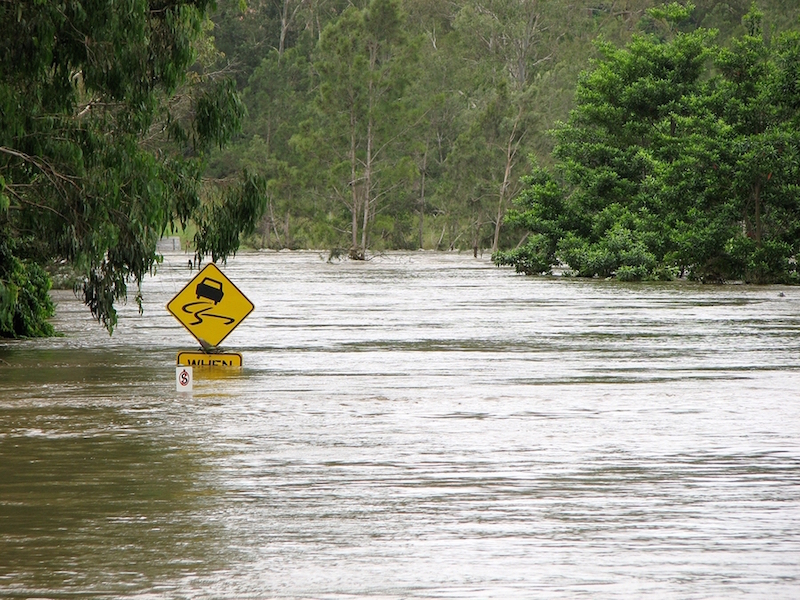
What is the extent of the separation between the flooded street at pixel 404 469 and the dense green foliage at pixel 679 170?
26777mm

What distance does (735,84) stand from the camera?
179 feet

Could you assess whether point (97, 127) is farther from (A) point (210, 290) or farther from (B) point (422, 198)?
(B) point (422, 198)

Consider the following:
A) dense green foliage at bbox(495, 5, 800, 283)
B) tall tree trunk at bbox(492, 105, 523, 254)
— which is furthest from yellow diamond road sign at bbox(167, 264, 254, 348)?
tall tree trunk at bbox(492, 105, 523, 254)

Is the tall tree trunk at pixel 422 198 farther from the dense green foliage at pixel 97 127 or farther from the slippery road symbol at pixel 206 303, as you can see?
the slippery road symbol at pixel 206 303

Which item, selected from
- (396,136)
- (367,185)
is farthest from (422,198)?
(396,136)

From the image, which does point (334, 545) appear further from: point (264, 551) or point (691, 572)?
point (691, 572)

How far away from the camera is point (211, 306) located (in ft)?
65.0

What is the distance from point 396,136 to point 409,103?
981 centimetres

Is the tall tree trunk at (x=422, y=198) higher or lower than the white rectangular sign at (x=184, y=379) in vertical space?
higher

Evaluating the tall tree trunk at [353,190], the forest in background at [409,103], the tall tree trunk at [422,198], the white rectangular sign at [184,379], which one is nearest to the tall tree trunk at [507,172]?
the forest in background at [409,103]

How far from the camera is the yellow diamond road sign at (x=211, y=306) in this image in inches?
768

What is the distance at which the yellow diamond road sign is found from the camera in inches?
768

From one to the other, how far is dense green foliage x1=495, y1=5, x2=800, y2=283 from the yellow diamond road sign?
111ft

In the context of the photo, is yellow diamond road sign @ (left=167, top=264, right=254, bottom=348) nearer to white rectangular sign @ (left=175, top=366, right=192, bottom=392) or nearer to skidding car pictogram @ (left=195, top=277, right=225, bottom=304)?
skidding car pictogram @ (left=195, top=277, right=225, bottom=304)
